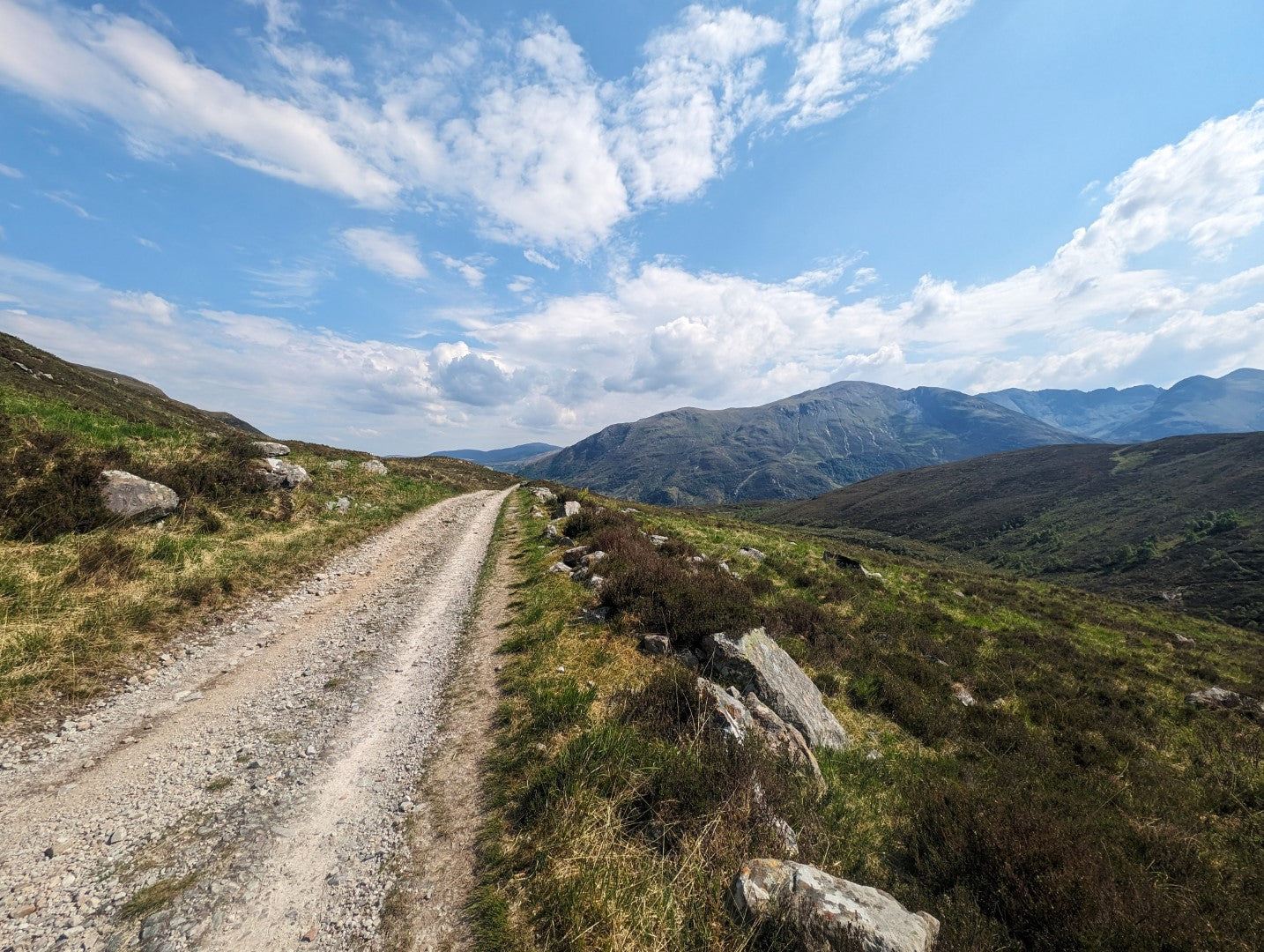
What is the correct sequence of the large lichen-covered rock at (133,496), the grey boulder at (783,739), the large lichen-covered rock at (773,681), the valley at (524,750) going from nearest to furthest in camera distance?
1. the valley at (524,750)
2. the grey boulder at (783,739)
3. the large lichen-covered rock at (773,681)
4. the large lichen-covered rock at (133,496)

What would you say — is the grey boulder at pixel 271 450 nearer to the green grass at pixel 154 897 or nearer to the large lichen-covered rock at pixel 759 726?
the green grass at pixel 154 897

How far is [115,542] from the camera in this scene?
11.4 m

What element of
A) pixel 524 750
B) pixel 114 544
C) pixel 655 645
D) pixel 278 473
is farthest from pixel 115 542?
pixel 655 645

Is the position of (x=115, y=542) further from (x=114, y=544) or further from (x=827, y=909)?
(x=827, y=909)

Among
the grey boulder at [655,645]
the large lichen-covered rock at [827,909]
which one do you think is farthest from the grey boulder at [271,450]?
the large lichen-covered rock at [827,909]

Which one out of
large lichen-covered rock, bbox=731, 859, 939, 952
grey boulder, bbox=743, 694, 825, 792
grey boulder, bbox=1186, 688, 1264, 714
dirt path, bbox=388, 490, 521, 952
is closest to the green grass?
dirt path, bbox=388, 490, 521, 952

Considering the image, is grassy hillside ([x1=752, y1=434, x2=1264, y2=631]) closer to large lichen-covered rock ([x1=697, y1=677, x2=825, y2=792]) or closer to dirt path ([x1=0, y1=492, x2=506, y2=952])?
large lichen-covered rock ([x1=697, y1=677, x2=825, y2=792])

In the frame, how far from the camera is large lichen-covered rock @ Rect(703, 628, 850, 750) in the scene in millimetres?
8867

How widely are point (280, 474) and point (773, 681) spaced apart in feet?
72.9

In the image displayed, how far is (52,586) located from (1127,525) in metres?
156

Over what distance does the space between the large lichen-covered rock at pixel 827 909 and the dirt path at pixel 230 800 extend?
134 inches

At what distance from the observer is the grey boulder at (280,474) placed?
65.3 feet

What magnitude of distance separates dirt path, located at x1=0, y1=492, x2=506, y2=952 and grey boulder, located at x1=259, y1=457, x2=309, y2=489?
1174cm

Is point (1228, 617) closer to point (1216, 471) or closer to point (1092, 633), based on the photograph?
point (1092, 633)
